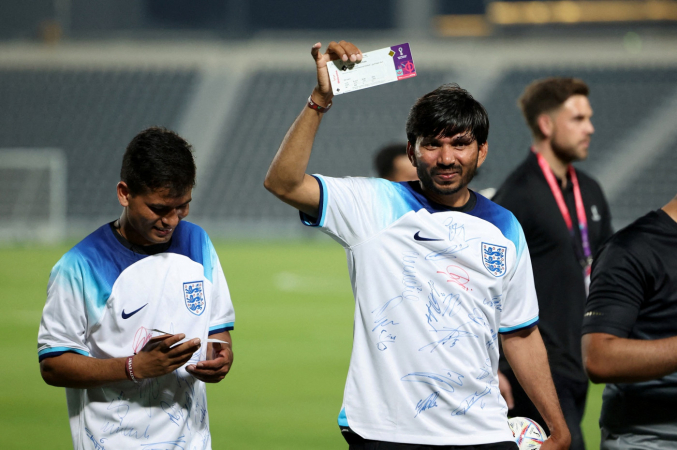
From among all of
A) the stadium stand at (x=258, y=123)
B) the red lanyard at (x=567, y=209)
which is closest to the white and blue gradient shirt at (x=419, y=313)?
the red lanyard at (x=567, y=209)

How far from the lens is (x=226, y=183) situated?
25.2 metres

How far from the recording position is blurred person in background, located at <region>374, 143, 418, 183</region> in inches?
194

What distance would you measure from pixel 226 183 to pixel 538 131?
21.0 metres

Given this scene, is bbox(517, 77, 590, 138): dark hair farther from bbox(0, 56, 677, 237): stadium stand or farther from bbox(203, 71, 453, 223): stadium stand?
bbox(203, 71, 453, 223): stadium stand

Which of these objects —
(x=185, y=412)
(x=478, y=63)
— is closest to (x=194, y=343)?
(x=185, y=412)

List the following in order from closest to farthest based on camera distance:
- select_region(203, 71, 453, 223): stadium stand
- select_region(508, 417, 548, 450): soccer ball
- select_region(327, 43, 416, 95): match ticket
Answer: select_region(327, 43, 416, 95): match ticket
select_region(508, 417, 548, 450): soccer ball
select_region(203, 71, 453, 223): stadium stand

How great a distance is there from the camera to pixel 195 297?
9.19 ft

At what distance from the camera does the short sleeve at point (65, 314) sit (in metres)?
2.59

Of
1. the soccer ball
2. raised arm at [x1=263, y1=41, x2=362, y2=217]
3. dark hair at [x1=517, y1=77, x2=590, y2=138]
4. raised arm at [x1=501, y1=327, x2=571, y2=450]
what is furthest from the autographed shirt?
Result: dark hair at [x1=517, y1=77, x2=590, y2=138]

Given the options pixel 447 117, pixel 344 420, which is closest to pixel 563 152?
pixel 447 117

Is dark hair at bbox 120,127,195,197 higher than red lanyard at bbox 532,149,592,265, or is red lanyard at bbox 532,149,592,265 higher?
dark hair at bbox 120,127,195,197

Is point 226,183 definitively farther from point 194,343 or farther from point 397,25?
point 194,343

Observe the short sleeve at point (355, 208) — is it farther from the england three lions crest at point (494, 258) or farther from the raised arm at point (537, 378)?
the raised arm at point (537, 378)

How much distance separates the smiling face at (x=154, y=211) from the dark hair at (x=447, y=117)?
80cm
